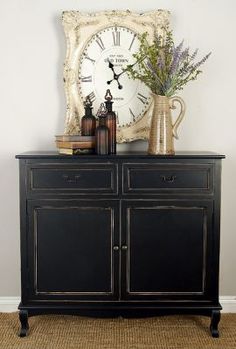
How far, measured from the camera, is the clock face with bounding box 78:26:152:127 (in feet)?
8.39

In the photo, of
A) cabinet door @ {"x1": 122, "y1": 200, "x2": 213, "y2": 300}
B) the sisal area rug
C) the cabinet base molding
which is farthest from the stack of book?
the sisal area rug

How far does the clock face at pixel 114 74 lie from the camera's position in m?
2.56

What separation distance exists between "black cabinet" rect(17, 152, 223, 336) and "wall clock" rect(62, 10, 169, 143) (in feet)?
1.36

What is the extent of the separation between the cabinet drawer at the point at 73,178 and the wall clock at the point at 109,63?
39 cm

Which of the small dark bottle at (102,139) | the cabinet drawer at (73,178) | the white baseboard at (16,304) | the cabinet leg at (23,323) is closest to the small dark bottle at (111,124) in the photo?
the small dark bottle at (102,139)

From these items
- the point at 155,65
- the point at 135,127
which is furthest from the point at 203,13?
the point at 135,127

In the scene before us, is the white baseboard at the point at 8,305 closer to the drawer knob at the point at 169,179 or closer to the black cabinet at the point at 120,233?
the black cabinet at the point at 120,233

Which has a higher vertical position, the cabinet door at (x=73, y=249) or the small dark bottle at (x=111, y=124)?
the small dark bottle at (x=111, y=124)

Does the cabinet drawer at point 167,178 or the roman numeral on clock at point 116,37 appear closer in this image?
the cabinet drawer at point 167,178

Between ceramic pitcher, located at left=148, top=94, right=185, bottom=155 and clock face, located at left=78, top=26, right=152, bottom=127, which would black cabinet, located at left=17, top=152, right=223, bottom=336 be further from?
clock face, located at left=78, top=26, right=152, bottom=127

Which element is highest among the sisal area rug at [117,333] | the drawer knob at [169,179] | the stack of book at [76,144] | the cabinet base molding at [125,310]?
the stack of book at [76,144]

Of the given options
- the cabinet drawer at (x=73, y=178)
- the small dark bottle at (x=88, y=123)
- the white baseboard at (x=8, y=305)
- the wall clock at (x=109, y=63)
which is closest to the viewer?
the cabinet drawer at (x=73, y=178)

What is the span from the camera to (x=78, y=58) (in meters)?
2.55

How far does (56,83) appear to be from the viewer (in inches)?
103
